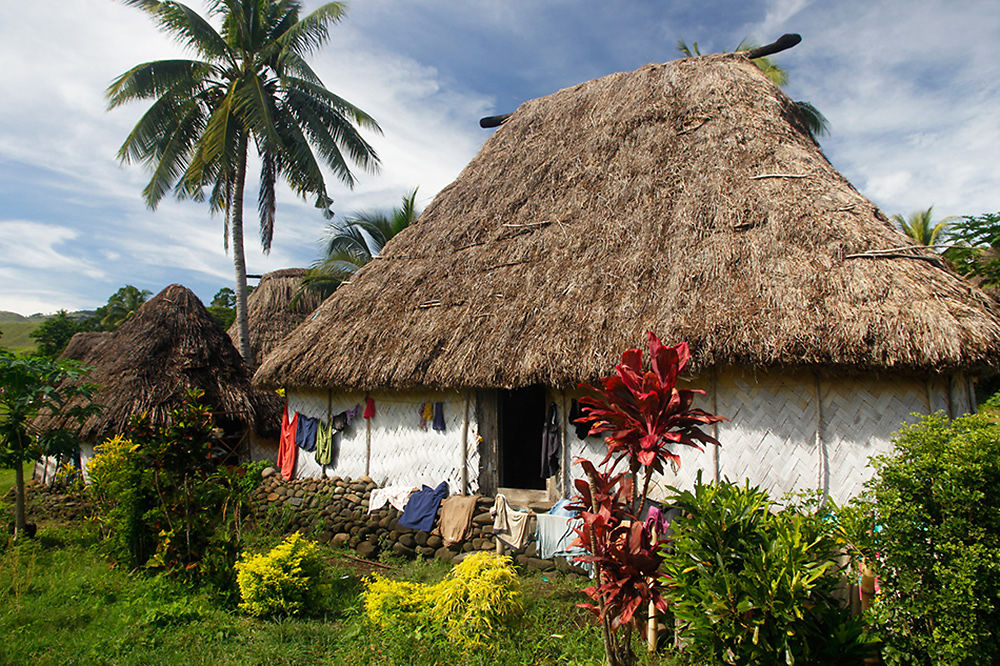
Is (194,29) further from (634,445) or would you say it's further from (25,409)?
(634,445)

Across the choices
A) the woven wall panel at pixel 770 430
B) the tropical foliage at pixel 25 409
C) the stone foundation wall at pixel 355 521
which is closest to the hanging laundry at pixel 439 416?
the stone foundation wall at pixel 355 521

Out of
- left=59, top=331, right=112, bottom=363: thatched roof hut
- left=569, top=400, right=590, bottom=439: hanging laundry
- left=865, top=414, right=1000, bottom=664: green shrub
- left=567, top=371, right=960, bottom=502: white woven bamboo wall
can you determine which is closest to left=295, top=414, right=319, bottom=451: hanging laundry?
left=569, top=400, right=590, bottom=439: hanging laundry

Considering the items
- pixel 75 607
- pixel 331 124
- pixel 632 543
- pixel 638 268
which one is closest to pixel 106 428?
pixel 75 607

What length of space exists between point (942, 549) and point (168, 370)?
11.7 m

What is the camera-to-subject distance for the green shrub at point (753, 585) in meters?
3.07

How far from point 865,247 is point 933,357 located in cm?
146

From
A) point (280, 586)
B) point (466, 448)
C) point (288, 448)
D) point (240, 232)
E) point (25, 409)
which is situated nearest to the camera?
point (280, 586)

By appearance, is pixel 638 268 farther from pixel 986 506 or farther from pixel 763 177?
pixel 986 506

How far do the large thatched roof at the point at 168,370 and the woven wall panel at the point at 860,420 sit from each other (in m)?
9.70

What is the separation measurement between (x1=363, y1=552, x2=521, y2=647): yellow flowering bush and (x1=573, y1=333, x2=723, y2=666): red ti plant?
102cm

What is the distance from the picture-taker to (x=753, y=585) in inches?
123

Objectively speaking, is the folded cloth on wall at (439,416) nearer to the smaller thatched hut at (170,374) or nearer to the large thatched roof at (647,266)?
the large thatched roof at (647,266)

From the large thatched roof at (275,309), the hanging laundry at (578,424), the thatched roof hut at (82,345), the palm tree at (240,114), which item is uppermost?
the palm tree at (240,114)

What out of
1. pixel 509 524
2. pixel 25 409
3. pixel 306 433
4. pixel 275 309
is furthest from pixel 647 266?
pixel 275 309
